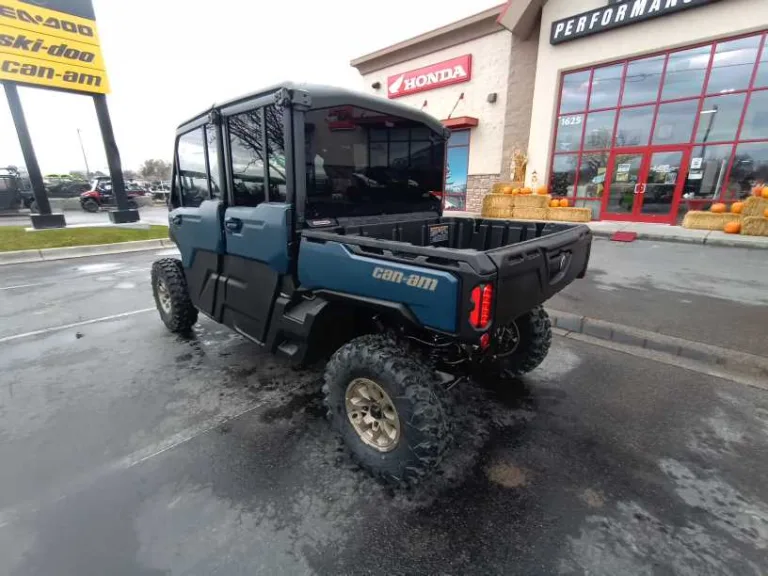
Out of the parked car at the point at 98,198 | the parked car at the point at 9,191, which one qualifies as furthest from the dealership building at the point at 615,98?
the parked car at the point at 9,191

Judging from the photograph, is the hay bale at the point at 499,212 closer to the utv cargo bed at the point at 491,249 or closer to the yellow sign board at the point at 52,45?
the utv cargo bed at the point at 491,249

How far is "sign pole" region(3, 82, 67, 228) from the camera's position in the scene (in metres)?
11.0

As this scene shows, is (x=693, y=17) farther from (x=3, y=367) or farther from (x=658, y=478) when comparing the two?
(x=3, y=367)

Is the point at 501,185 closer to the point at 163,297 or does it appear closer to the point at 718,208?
the point at 718,208

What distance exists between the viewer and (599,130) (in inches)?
528

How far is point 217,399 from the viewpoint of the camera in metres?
3.23

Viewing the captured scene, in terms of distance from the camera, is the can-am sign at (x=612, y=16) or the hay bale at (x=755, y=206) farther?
the can-am sign at (x=612, y=16)

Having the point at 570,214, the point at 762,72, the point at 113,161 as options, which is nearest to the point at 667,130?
the point at 762,72

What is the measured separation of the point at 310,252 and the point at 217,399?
1.72 meters

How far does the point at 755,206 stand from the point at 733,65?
4873 millimetres

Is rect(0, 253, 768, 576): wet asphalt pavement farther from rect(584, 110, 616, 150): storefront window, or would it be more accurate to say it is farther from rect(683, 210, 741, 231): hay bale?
rect(584, 110, 616, 150): storefront window

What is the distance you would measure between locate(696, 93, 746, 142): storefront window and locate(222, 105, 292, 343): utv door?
14.6m

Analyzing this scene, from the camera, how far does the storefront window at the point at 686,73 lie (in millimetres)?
11258

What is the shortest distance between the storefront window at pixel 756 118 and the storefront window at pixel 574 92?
4609 mm
